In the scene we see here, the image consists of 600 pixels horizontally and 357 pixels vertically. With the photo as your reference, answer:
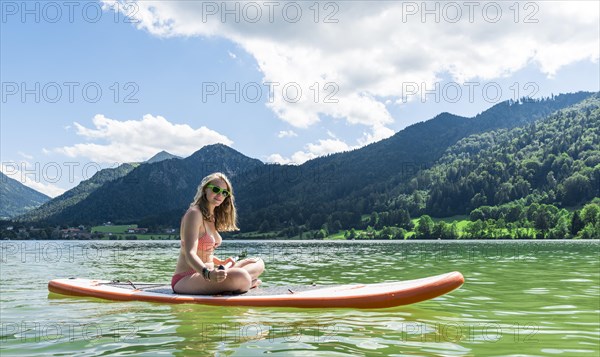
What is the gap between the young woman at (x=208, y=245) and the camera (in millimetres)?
9531

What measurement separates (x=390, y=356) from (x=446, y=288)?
382 centimetres

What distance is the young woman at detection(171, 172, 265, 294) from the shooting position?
9.53m

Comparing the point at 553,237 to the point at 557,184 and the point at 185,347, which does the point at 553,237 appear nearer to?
the point at 557,184

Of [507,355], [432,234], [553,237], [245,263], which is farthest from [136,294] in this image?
[432,234]

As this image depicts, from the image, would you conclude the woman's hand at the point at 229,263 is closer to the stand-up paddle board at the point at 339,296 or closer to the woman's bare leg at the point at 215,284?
the woman's bare leg at the point at 215,284

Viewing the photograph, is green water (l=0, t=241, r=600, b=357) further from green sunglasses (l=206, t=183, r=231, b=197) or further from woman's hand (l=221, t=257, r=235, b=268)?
green sunglasses (l=206, t=183, r=231, b=197)

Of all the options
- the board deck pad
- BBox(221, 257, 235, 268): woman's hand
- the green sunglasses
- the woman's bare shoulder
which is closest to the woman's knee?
the board deck pad

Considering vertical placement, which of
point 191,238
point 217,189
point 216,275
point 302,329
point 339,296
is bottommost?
point 302,329

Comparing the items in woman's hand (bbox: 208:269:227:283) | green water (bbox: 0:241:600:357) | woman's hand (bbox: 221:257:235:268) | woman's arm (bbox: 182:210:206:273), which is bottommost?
green water (bbox: 0:241:600:357)

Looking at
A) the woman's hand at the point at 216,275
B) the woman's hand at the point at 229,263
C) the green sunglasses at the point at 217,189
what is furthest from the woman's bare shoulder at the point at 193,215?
the woman's hand at the point at 229,263

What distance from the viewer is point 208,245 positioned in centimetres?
1013

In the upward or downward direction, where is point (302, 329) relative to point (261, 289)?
downward

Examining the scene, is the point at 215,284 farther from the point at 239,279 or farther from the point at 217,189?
the point at 217,189

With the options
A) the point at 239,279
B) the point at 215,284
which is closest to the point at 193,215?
the point at 215,284
